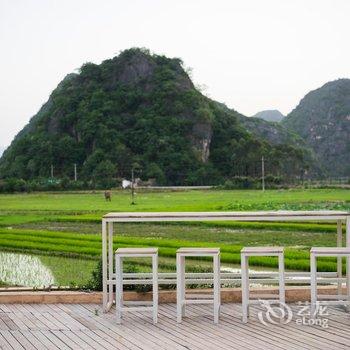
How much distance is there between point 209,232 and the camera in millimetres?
23172

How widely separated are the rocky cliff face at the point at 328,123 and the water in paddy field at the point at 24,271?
383ft

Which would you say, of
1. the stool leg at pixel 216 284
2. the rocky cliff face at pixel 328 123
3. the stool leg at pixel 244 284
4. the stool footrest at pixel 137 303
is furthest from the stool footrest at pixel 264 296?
the rocky cliff face at pixel 328 123

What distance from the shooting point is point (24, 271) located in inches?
545

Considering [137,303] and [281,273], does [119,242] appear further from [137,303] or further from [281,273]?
[281,273]

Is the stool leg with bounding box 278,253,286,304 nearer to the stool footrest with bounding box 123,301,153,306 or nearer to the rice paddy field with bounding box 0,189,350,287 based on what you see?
the stool footrest with bounding box 123,301,153,306

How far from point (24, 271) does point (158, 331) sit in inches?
314

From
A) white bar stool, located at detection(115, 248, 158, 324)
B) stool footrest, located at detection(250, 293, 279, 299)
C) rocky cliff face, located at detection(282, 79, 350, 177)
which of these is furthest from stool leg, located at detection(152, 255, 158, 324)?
rocky cliff face, located at detection(282, 79, 350, 177)

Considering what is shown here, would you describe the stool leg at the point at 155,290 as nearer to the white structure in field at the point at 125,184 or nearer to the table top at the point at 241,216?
the table top at the point at 241,216

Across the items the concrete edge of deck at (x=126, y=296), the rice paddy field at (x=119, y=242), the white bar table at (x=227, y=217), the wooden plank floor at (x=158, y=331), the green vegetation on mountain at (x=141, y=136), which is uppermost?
the green vegetation on mountain at (x=141, y=136)

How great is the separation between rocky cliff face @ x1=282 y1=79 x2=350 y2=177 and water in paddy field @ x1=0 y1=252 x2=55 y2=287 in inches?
4593

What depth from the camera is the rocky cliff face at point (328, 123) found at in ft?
456

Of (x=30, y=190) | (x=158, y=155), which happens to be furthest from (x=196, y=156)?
(x=30, y=190)

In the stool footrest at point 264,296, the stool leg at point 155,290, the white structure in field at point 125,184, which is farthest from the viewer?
the white structure in field at point 125,184

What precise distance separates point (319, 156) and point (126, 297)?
454ft
